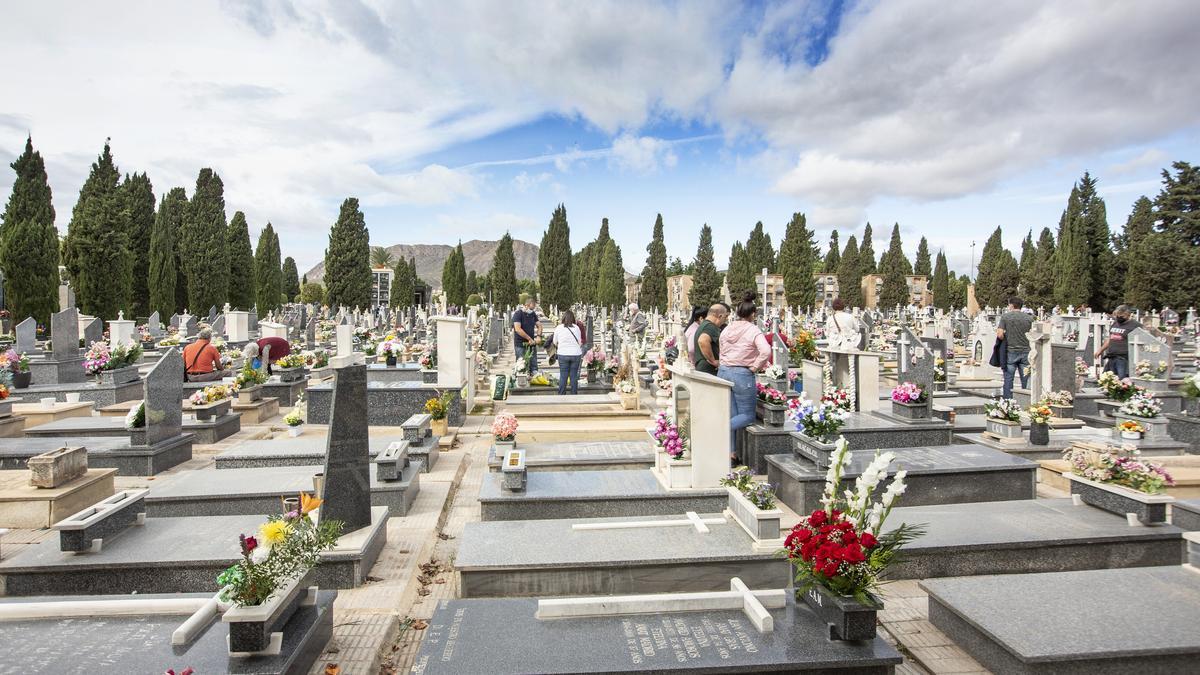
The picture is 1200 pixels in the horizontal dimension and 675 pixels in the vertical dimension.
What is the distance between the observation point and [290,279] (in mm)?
74375

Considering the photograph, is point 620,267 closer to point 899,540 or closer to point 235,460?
point 235,460

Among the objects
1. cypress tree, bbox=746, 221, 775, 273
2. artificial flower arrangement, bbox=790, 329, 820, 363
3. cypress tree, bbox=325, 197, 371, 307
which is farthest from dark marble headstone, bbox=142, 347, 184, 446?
cypress tree, bbox=746, 221, 775, 273

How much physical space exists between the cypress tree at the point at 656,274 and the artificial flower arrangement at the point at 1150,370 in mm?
43027

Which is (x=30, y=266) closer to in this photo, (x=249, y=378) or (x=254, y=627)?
(x=249, y=378)

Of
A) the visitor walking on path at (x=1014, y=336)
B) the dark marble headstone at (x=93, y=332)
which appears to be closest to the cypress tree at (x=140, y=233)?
the dark marble headstone at (x=93, y=332)

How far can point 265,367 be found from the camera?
15.1 m

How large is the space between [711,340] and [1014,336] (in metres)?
6.43

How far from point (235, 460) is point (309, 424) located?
360 cm

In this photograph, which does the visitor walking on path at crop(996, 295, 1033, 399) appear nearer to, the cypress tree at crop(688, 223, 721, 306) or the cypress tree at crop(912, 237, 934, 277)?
the cypress tree at crop(688, 223, 721, 306)

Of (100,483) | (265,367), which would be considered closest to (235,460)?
(100,483)

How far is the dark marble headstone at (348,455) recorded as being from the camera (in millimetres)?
5637

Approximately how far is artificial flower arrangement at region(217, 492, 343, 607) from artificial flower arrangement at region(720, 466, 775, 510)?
138 inches

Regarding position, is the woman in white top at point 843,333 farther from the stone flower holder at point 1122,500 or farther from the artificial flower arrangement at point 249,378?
the artificial flower arrangement at point 249,378

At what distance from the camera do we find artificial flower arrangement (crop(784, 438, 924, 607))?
382 cm
